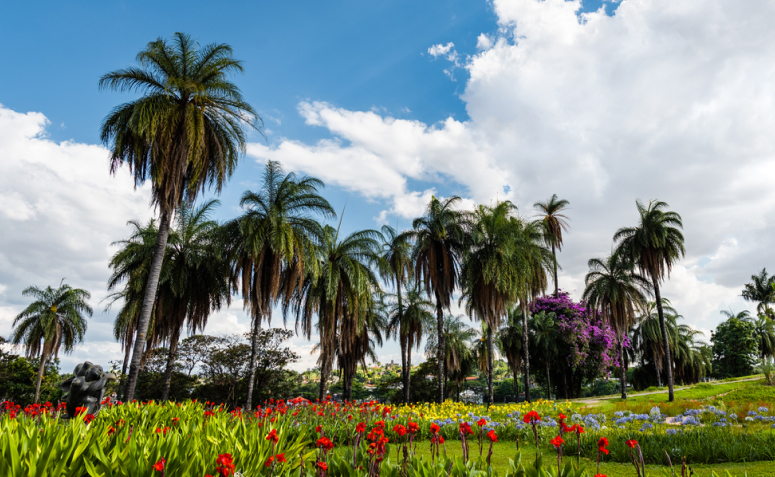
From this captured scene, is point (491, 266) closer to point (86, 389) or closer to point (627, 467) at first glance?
point (627, 467)

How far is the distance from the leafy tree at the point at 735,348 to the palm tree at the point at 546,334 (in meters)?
25.0

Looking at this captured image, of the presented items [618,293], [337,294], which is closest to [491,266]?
[337,294]

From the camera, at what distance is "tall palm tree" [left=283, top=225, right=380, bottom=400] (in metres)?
20.3

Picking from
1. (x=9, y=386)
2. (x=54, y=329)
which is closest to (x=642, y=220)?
(x=54, y=329)

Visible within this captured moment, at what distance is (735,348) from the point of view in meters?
42.5

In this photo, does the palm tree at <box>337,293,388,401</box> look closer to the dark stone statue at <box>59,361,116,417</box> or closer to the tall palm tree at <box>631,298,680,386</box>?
the dark stone statue at <box>59,361,116,417</box>

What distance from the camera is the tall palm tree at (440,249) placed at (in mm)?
21094

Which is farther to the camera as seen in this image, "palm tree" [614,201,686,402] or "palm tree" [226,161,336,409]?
"palm tree" [614,201,686,402]

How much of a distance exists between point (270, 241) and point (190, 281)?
709cm

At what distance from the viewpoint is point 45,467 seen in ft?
10.6

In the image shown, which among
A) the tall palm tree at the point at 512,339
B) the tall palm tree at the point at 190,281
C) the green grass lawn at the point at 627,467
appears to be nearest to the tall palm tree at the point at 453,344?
the tall palm tree at the point at 512,339

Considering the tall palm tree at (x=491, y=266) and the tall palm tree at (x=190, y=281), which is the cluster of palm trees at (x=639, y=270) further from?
the tall palm tree at (x=190, y=281)

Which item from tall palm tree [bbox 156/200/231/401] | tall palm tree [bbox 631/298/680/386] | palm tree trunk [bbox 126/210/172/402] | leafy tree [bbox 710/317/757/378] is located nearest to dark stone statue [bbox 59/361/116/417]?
palm tree trunk [bbox 126/210/172/402]

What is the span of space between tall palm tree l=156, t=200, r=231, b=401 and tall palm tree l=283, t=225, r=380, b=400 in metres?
4.21
